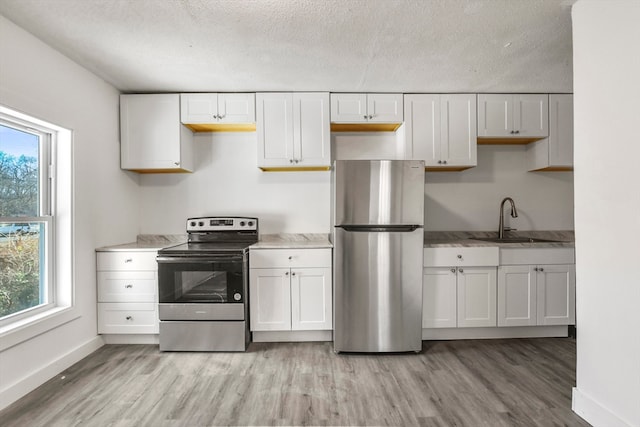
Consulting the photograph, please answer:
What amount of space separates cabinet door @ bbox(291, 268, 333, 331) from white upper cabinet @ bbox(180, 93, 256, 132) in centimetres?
154

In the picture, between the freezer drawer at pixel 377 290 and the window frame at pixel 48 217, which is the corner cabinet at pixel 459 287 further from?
the window frame at pixel 48 217

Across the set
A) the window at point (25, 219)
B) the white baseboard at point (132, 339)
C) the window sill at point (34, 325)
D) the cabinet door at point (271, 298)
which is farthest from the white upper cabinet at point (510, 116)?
the window sill at point (34, 325)

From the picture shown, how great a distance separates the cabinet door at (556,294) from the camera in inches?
113

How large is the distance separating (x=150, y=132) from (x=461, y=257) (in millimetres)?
3070

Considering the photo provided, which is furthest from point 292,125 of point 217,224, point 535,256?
point 535,256

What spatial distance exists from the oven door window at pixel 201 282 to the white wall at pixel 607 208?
7.64 ft

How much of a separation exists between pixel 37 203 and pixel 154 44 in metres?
1.42

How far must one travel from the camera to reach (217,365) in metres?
2.47

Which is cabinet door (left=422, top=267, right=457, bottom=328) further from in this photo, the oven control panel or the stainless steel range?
the oven control panel

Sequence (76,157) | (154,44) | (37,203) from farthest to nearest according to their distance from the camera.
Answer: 1. (76,157)
2. (37,203)
3. (154,44)

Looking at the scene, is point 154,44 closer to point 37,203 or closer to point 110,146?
point 110,146

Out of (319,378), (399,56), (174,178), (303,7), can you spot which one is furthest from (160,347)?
(399,56)

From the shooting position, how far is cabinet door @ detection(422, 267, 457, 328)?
2.86m

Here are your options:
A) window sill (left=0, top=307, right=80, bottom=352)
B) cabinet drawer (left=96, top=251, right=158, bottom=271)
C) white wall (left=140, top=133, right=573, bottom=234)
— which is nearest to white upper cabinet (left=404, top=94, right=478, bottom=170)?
white wall (left=140, top=133, right=573, bottom=234)
